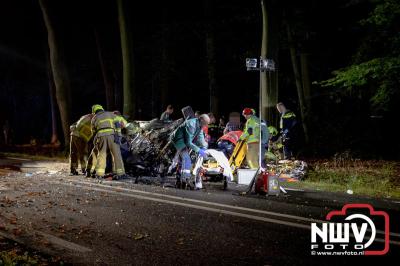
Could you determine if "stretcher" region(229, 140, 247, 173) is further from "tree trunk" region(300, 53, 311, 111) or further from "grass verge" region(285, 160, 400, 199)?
"tree trunk" region(300, 53, 311, 111)

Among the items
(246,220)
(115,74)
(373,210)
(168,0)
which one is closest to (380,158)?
(373,210)

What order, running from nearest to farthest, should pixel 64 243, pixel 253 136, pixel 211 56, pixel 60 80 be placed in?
pixel 64 243 < pixel 253 136 < pixel 60 80 < pixel 211 56

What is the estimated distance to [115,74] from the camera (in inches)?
1379

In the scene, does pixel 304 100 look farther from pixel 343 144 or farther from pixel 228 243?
pixel 228 243

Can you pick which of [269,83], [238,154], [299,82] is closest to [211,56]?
[299,82]

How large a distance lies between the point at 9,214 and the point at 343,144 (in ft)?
49.0

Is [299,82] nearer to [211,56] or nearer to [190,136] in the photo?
[211,56]

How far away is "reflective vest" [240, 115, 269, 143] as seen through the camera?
40.4 feet

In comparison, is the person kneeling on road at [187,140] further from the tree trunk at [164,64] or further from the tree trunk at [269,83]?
the tree trunk at [164,64]

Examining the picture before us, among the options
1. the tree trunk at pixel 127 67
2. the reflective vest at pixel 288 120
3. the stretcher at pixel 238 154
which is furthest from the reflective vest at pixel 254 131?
the tree trunk at pixel 127 67

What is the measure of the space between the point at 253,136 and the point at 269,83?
140 inches

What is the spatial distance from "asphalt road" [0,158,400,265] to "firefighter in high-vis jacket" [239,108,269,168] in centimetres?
135

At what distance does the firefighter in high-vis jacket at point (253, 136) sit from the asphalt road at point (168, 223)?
1.35 meters

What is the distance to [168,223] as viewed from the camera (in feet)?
25.3
